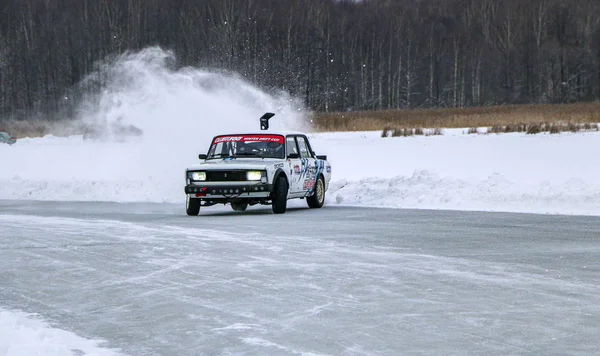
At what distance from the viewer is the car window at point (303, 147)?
20525mm

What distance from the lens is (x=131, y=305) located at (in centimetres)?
801

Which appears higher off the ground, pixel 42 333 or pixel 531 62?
pixel 531 62

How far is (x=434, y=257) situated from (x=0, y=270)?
15.5ft

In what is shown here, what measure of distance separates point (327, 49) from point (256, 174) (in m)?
77.5

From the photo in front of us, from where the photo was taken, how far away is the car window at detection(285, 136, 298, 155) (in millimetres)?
19755

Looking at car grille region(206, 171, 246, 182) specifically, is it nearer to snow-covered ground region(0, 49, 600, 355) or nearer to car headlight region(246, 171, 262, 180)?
car headlight region(246, 171, 262, 180)

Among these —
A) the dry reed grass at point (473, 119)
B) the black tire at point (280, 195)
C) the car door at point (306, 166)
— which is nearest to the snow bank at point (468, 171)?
the car door at point (306, 166)

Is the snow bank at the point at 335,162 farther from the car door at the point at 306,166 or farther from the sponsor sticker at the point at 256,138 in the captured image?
the sponsor sticker at the point at 256,138

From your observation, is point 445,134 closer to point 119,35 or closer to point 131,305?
point 131,305

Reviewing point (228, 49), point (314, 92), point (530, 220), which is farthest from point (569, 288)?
point (314, 92)

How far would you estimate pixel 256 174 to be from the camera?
59.8 feet

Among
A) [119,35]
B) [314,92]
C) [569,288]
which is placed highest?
[119,35]

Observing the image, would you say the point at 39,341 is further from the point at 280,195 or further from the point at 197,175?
the point at 280,195

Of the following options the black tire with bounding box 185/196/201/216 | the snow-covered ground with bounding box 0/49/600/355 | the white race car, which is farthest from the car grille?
the snow-covered ground with bounding box 0/49/600/355
